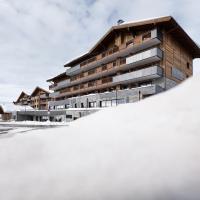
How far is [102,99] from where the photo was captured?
29.5 meters

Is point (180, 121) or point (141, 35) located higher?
point (141, 35)

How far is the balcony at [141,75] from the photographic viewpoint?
22.0 metres

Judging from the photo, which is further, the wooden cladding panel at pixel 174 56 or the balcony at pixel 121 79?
the wooden cladding panel at pixel 174 56

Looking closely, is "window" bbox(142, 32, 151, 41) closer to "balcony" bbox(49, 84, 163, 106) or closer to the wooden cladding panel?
the wooden cladding panel

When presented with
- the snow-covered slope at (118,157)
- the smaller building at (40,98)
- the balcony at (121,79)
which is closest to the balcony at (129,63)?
the balcony at (121,79)

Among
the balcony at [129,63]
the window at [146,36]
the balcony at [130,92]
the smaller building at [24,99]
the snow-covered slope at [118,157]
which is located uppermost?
the window at [146,36]

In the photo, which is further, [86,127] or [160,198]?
[86,127]

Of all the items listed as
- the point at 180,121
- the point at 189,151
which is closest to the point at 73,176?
the point at 189,151

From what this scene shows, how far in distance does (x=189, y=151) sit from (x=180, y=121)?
51 cm

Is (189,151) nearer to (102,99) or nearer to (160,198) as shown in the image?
(160,198)

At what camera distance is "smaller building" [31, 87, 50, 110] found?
2337 inches

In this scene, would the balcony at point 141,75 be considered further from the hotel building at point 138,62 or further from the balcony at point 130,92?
the balcony at point 130,92

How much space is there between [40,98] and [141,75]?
43653mm

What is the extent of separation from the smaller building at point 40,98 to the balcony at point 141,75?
36316 mm
